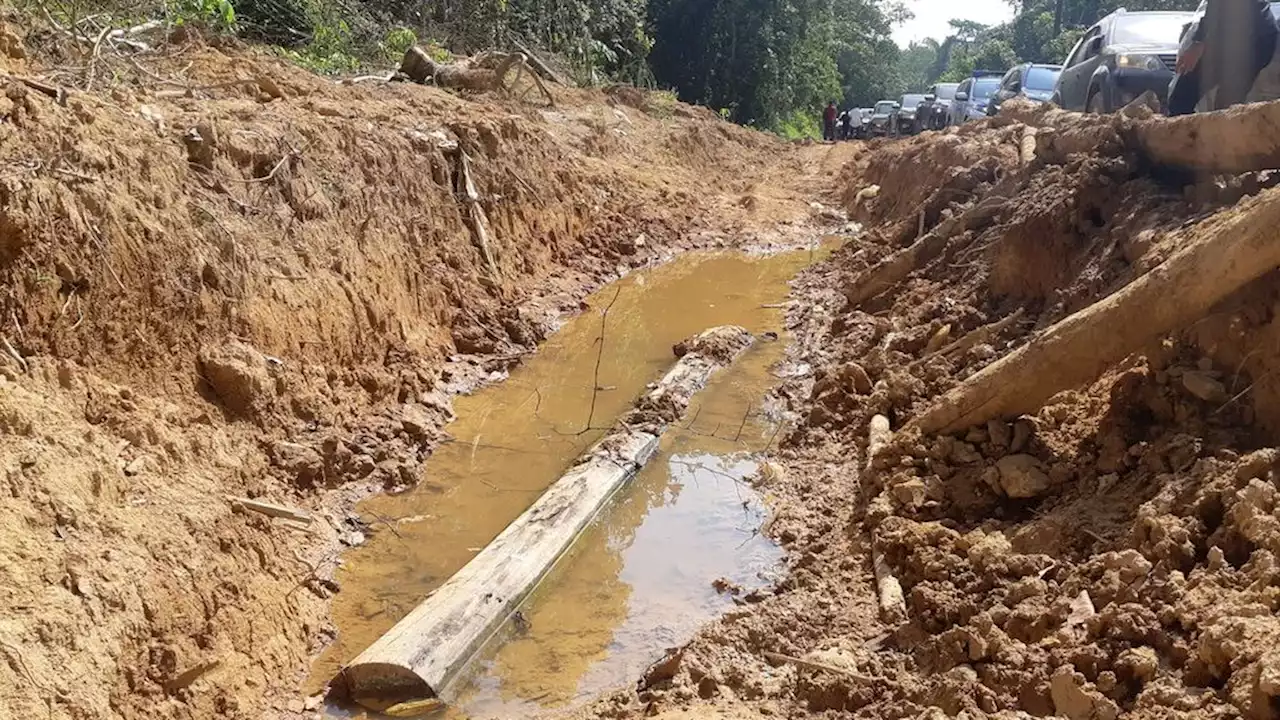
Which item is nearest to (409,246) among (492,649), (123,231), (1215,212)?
(123,231)

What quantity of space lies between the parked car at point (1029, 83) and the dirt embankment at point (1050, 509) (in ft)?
30.9

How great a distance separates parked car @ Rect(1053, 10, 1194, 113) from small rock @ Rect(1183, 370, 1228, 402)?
6.51m

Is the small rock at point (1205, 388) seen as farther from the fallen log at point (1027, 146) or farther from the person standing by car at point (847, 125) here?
the person standing by car at point (847, 125)

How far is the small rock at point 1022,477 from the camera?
4.68 m

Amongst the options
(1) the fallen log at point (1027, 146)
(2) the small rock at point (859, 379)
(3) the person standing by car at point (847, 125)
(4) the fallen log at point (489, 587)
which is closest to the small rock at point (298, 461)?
(4) the fallen log at point (489, 587)

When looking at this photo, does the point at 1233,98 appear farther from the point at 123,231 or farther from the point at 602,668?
the point at 123,231

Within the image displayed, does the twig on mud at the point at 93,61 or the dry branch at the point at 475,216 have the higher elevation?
the twig on mud at the point at 93,61

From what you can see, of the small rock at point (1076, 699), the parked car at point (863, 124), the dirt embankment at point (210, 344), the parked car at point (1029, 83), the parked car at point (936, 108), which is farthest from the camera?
the parked car at point (863, 124)

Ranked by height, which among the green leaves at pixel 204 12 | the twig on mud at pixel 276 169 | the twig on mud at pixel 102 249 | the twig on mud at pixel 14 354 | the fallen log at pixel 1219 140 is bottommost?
the twig on mud at pixel 14 354

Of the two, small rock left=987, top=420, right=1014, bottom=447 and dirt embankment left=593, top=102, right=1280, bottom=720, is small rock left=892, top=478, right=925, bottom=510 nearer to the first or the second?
dirt embankment left=593, top=102, right=1280, bottom=720

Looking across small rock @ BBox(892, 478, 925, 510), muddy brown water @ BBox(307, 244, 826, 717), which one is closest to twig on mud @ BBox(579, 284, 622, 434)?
muddy brown water @ BBox(307, 244, 826, 717)

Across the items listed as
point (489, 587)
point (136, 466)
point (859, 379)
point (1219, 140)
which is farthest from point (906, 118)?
point (136, 466)

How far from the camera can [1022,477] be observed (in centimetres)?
473

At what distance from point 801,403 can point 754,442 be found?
72 cm
